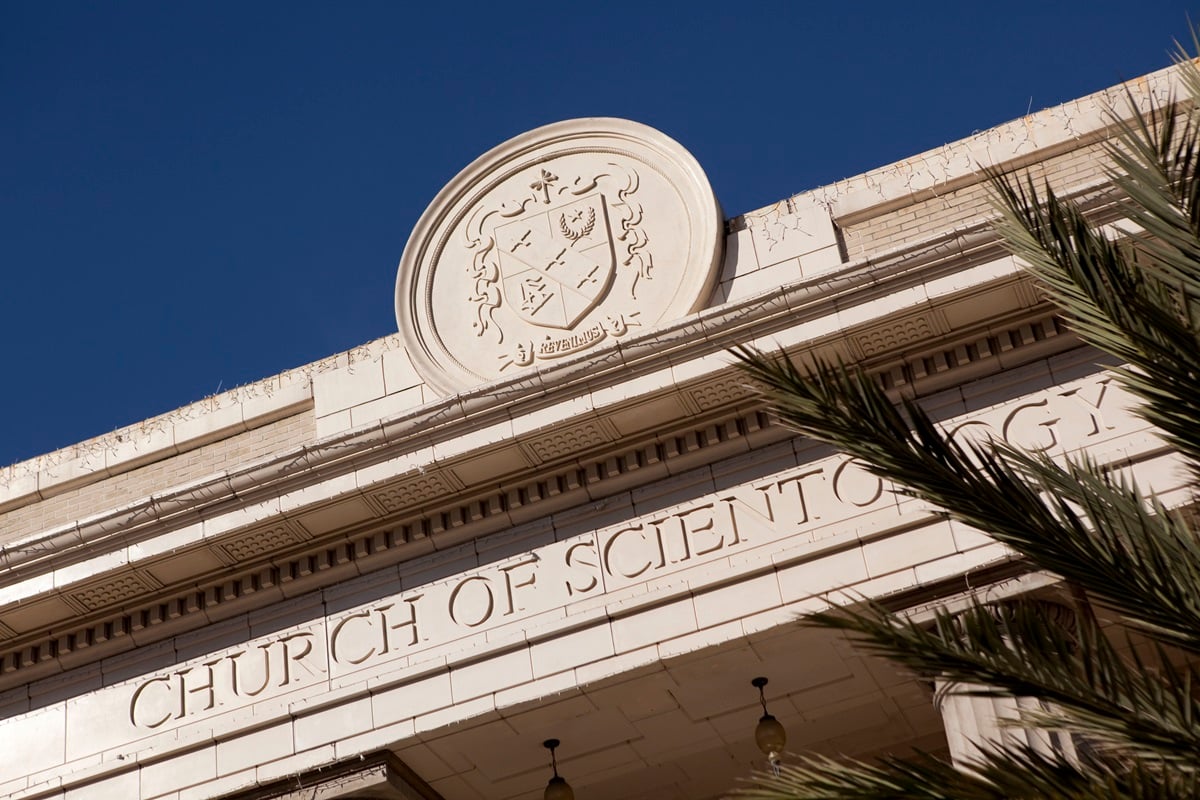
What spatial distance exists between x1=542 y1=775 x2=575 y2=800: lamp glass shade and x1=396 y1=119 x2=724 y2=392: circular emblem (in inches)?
136

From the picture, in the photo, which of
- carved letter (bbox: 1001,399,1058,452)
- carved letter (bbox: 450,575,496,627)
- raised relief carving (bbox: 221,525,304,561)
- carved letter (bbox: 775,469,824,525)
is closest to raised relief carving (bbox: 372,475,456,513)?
carved letter (bbox: 450,575,496,627)

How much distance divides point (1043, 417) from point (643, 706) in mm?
3877

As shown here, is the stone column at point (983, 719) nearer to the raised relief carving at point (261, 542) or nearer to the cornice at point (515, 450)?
the cornice at point (515, 450)

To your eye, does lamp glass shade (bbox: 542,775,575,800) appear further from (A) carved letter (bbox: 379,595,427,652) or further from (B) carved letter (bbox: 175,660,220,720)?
(B) carved letter (bbox: 175,660,220,720)

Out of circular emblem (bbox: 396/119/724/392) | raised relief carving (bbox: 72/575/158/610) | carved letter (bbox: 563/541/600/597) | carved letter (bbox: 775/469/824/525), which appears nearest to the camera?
carved letter (bbox: 775/469/824/525)

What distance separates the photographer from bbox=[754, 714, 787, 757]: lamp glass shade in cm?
1377

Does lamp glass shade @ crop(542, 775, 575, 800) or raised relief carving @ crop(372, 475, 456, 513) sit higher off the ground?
raised relief carving @ crop(372, 475, 456, 513)

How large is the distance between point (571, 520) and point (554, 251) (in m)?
2.51

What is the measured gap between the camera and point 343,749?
14047 mm

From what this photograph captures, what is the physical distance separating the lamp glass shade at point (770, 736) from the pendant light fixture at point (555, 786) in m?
1.68

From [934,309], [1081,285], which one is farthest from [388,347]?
[1081,285]

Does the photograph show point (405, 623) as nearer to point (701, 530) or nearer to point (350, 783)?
point (350, 783)

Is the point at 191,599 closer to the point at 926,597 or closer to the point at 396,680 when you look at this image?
the point at 396,680

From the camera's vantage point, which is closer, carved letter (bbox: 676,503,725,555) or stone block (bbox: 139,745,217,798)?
carved letter (bbox: 676,503,725,555)
